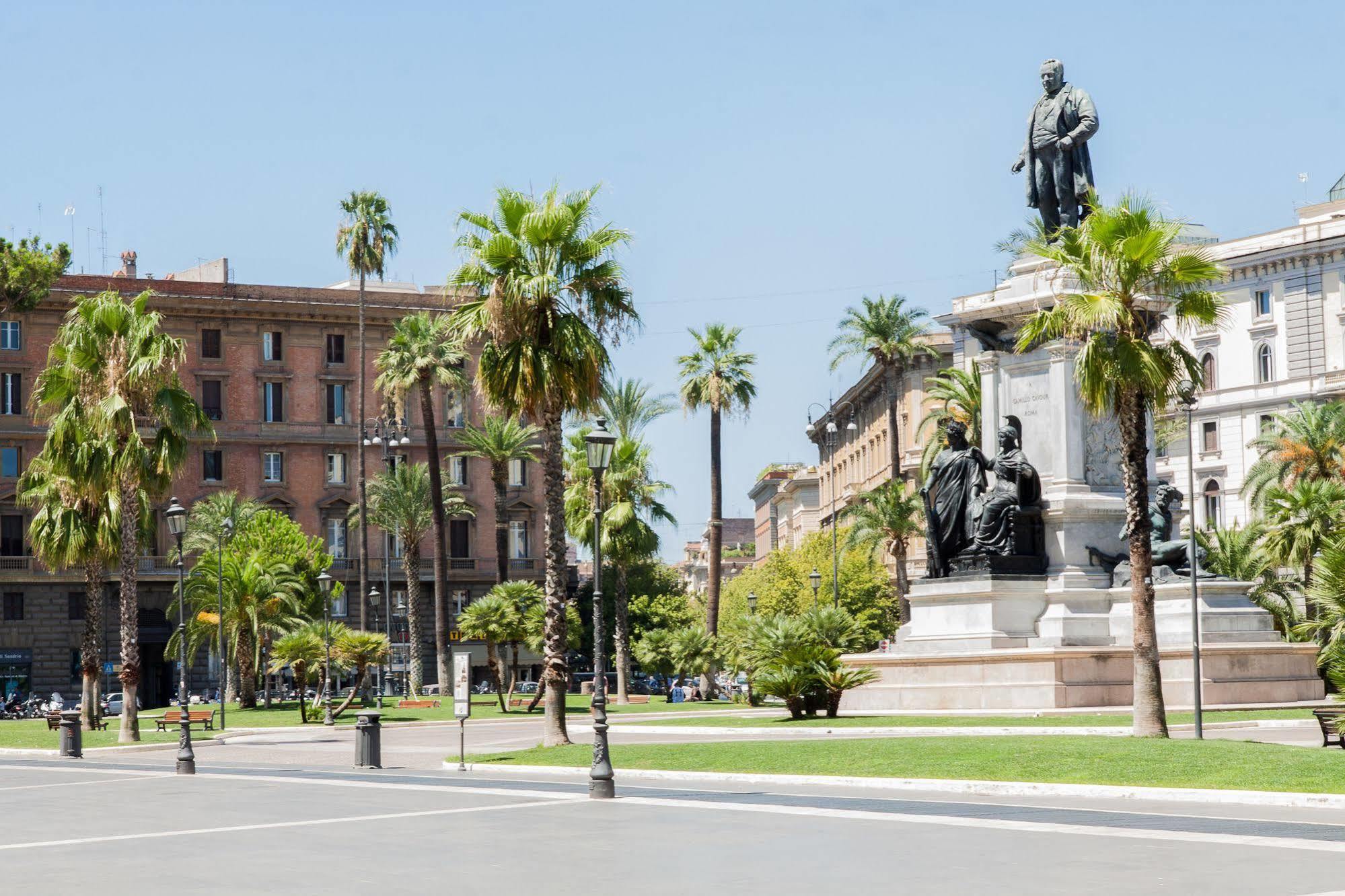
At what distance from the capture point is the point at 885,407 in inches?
4397

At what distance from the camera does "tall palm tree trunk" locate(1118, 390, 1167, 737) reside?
2430cm

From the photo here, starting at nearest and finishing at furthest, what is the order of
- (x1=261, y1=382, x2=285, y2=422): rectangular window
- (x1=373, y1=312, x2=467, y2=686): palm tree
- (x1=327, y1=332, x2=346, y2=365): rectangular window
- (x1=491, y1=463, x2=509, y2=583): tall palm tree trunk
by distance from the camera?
(x1=373, y1=312, x2=467, y2=686): palm tree → (x1=491, y1=463, x2=509, y2=583): tall palm tree trunk → (x1=261, y1=382, x2=285, y2=422): rectangular window → (x1=327, y1=332, x2=346, y2=365): rectangular window

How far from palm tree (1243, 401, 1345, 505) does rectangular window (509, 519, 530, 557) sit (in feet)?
132

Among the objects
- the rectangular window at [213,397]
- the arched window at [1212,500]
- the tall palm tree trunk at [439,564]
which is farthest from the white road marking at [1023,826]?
the rectangular window at [213,397]

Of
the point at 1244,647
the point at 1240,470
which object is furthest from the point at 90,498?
the point at 1240,470

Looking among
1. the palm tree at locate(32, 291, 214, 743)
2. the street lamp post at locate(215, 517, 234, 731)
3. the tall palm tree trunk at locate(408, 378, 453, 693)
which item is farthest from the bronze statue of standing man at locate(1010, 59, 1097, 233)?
the tall palm tree trunk at locate(408, 378, 453, 693)

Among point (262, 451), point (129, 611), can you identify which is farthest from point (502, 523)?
point (129, 611)

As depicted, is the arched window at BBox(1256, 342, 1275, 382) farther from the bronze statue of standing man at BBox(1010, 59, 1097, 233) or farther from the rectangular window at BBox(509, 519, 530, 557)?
the bronze statue of standing man at BBox(1010, 59, 1097, 233)

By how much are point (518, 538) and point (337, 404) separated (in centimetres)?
1180

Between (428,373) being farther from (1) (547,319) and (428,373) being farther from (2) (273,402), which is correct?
(1) (547,319)

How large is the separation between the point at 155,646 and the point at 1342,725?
75.1 meters

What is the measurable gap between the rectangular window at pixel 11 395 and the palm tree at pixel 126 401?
4543 centimetres

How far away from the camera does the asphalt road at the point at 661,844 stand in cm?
1277

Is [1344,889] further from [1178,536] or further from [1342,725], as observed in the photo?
[1178,536]
